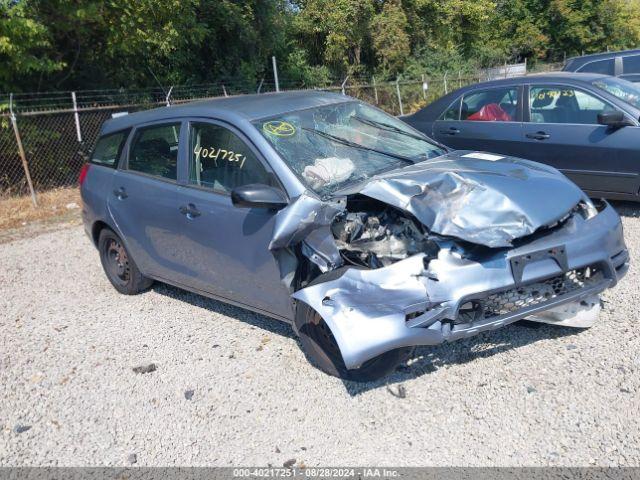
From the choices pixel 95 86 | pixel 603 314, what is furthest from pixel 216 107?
pixel 95 86

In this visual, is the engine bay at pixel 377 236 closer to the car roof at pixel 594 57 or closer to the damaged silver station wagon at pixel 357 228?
the damaged silver station wagon at pixel 357 228

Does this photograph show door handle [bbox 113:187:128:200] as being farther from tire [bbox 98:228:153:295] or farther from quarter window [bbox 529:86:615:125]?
quarter window [bbox 529:86:615:125]

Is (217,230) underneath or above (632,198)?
above

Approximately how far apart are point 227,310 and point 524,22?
1637 inches

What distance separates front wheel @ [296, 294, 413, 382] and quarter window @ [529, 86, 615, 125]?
425 centimetres

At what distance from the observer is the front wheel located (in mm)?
3498

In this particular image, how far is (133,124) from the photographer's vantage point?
17.2 ft

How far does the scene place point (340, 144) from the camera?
423 cm

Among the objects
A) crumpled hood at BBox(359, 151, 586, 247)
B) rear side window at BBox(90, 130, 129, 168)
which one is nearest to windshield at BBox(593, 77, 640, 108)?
crumpled hood at BBox(359, 151, 586, 247)

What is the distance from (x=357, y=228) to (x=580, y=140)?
158 inches

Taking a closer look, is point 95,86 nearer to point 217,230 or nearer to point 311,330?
point 217,230

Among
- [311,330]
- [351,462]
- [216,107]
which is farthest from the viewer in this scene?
[216,107]

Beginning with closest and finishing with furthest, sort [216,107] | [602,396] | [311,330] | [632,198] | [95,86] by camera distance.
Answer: [602,396] → [311,330] → [216,107] → [632,198] → [95,86]

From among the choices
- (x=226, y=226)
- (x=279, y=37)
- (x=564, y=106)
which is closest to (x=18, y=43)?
(x=226, y=226)
